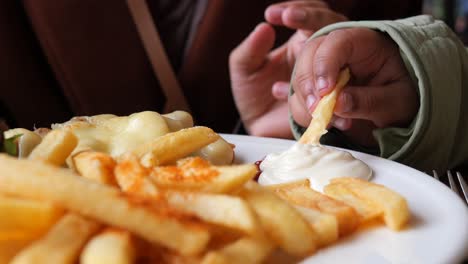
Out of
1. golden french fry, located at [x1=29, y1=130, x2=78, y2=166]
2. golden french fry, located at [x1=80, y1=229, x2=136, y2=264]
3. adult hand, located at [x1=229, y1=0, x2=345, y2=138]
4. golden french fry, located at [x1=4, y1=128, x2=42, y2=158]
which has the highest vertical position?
golden french fry, located at [x1=29, y1=130, x2=78, y2=166]

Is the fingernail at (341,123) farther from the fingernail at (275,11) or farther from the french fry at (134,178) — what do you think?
the french fry at (134,178)

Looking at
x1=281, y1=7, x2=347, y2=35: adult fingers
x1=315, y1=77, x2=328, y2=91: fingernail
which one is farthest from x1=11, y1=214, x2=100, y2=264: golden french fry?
x1=281, y1=7, x2=347, y2=35: adult fingers

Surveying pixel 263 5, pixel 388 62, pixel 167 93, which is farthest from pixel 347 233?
pixel 263 5

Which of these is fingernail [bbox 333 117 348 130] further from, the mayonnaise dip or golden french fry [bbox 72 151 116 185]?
golden french fry [bbox 72 151 116 185]

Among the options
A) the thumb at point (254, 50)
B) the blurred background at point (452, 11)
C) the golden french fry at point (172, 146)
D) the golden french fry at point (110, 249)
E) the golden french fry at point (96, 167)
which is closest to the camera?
the golden french fry at point (110, 249)

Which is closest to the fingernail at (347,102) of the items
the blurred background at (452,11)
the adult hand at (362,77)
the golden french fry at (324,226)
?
the adult hand at (362,77)

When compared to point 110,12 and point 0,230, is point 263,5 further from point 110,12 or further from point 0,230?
point 0,230

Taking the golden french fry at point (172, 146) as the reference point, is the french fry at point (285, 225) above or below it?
below
